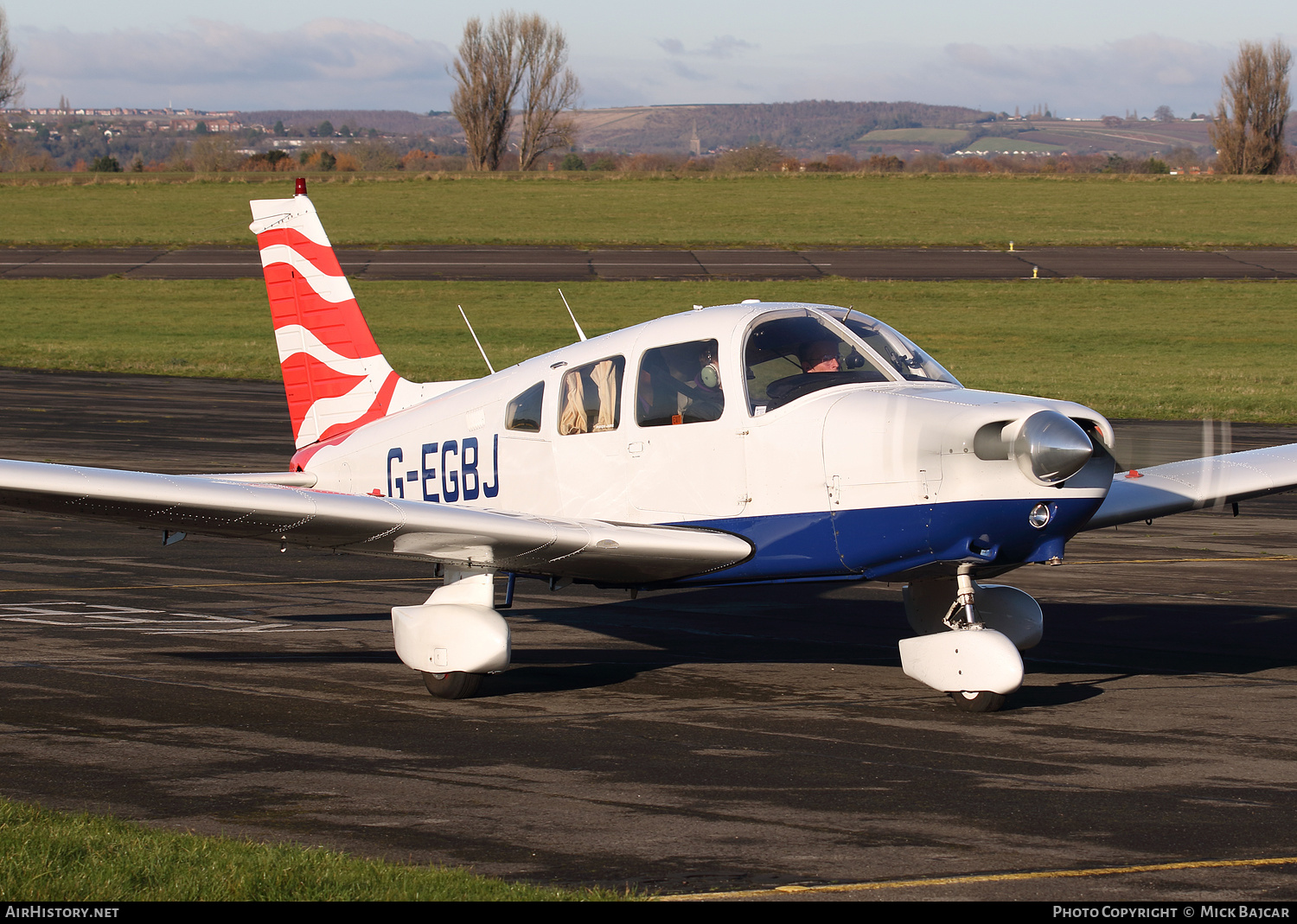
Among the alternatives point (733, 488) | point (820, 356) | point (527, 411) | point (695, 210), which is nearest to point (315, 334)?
point (527, 411)

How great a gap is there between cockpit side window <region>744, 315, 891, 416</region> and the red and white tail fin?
4654 mm

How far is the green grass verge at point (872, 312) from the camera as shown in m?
31.7

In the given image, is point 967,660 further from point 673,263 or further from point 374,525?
point 673,263

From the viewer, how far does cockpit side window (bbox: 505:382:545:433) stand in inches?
426

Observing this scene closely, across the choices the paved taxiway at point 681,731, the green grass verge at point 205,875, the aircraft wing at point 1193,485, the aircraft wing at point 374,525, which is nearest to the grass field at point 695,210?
the paved taxiway at point 681,731

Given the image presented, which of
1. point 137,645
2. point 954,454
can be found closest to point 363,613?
point 137,645

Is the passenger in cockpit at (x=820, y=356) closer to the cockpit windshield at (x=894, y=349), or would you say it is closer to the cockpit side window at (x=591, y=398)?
the cockpit windshield at (x=894, y=349)

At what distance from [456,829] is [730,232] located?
61.0m

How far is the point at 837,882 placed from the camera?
20.2 ft

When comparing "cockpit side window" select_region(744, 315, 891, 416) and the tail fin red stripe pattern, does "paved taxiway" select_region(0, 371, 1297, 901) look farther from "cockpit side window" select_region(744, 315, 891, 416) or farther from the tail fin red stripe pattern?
"cockpit side window" select_region(744, 315, 891, 416)

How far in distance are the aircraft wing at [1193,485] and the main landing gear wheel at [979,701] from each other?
1801 millimetres

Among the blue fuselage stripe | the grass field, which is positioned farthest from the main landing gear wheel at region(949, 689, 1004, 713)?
the grass field

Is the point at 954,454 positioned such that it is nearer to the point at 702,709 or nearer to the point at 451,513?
the point at 702,709
